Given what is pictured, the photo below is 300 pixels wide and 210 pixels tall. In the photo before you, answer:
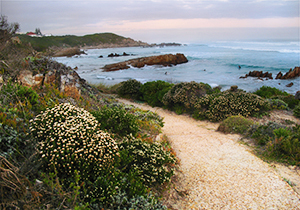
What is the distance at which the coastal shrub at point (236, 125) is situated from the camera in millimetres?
7755

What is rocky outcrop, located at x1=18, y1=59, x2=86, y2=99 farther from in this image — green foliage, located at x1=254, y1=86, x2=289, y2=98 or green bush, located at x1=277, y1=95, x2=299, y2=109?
green foliage, located at x1=254, y1=86, x2=289, y2=98

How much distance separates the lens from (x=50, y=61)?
7402 mm

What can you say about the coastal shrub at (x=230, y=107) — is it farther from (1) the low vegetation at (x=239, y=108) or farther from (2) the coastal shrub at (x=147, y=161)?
(2) the coastal shrub at (x=147, y=161)

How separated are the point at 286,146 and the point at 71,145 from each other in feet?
18.4

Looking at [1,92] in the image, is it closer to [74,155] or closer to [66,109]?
→ [66,109]

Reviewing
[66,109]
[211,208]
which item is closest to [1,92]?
[66,109]

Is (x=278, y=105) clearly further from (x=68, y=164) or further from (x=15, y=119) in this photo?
(x=15, y=119)

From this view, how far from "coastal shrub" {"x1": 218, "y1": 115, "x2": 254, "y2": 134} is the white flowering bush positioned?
222 inches

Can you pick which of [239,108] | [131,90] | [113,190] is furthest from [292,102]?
[113,190]

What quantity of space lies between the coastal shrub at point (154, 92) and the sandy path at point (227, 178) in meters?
5.88

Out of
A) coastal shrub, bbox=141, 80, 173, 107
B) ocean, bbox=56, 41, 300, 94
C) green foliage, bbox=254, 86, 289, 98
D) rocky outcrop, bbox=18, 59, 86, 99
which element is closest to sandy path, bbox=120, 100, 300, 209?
rocky outcrop, bbox=18, 59, 86, 99

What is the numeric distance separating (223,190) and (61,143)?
335cm

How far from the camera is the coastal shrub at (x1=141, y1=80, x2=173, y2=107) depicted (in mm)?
12760

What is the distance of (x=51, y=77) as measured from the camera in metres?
6.94
